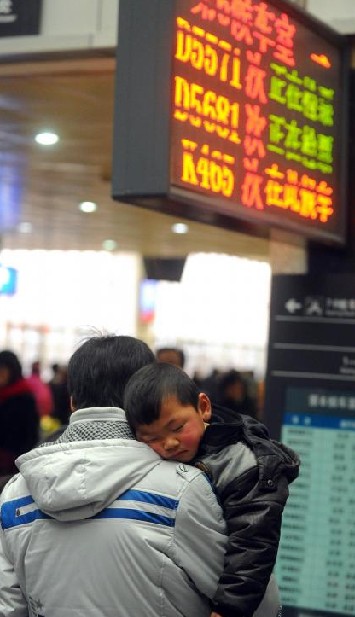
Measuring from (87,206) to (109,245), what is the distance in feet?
17.4

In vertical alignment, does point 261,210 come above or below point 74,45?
below

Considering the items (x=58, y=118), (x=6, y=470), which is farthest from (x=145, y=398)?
(x=58, y=118)

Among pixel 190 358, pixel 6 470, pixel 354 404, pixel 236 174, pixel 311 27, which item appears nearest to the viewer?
pixel 236 174

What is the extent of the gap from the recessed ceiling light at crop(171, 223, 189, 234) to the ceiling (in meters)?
0.11

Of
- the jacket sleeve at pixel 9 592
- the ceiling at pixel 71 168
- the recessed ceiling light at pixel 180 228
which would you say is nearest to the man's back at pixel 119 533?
the jacket sleeve at pixel 9 592

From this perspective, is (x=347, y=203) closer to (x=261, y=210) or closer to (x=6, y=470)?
(x=261, y=210)

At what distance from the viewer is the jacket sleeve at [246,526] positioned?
2.68m

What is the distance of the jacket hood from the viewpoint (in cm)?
264

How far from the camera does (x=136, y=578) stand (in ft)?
8.66

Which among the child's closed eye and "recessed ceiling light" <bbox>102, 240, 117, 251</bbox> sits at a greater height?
"recessed ceiling light" <bbox>102, 240, 117, 251</bbox>

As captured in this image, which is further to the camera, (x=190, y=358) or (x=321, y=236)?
(x=190, y=358)

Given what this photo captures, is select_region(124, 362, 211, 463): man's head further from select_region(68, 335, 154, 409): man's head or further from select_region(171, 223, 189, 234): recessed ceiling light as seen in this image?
select_region(171, 223, 189, 234): recessed ceiling light

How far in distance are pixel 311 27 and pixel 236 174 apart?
0.98 metres

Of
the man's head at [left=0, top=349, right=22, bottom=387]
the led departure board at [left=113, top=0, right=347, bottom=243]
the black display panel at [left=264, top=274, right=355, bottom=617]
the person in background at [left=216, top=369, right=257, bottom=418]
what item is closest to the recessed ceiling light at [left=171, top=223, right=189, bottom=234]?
the person in background at [left=216, top=369, right=257, bottom=418]
